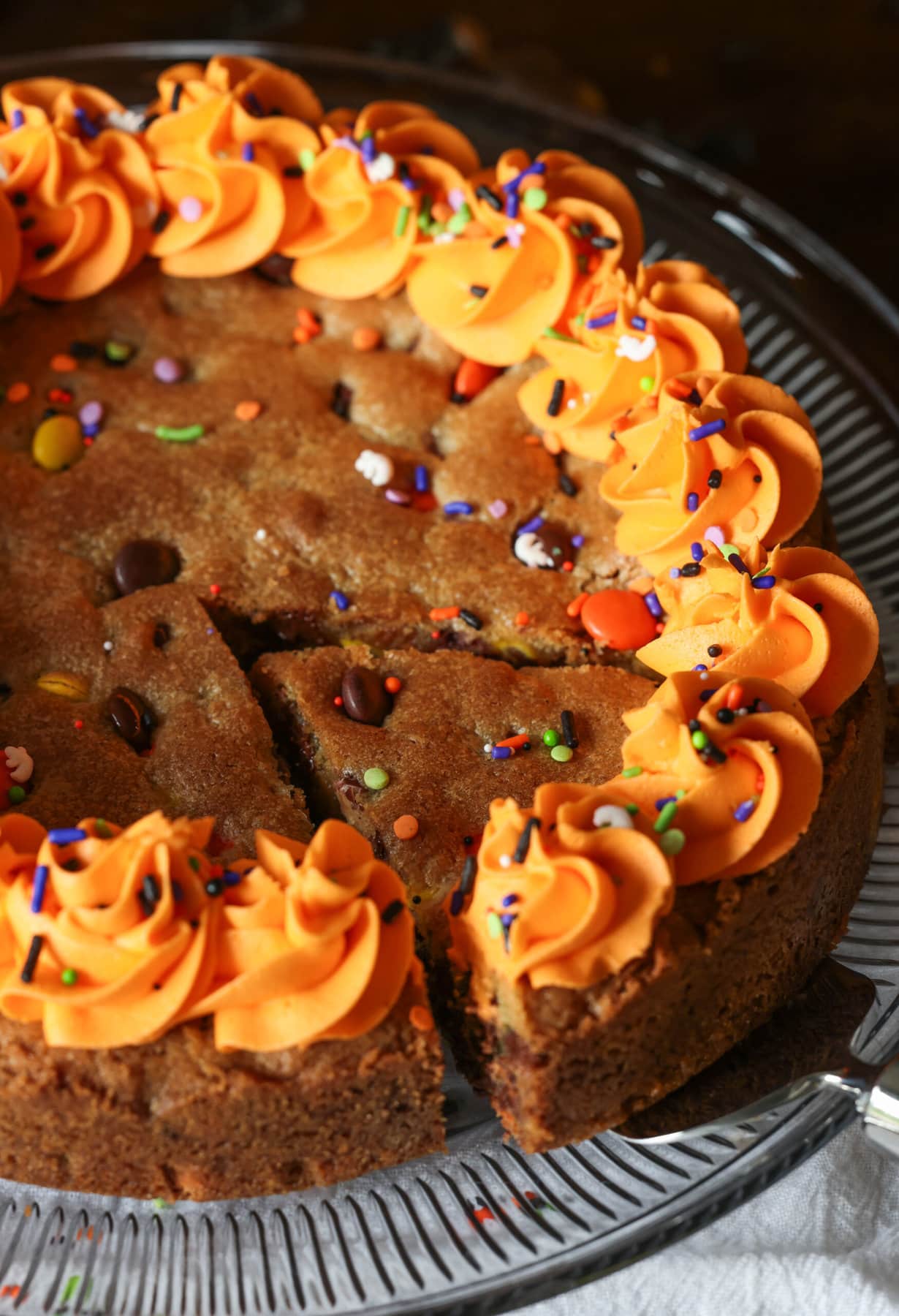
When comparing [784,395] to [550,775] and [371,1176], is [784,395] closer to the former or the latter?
[550,775]

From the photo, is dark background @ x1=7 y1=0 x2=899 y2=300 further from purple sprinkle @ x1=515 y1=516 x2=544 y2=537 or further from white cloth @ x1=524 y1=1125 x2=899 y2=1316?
white cloth @ x1=524 y1=1125 x2=899 y2=1316

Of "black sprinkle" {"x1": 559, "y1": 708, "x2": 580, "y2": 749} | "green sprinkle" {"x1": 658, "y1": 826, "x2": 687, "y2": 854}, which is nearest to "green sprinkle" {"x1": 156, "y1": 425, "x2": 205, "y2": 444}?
"black sprinkle" {"x1": 559, "y1": 708, "x2": 580, "y2": 749}

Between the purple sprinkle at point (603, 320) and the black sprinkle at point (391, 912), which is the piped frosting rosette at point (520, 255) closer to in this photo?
the purple sprinkle at point (603, 320)

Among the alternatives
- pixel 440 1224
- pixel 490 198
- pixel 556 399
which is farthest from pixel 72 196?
pixel 440 1224

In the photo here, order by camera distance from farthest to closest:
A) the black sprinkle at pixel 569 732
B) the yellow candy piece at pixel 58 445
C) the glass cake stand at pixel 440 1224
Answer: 1. the yellow candy piece at pixel 58 445
2. the black sprinkle at pixel 569 732
3. the glass cake stand at pixel 440 1224

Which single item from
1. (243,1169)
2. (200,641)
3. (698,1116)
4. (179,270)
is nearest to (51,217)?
(179,270)

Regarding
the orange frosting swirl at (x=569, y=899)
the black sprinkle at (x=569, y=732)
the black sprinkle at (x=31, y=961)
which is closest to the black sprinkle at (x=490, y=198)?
the black sprinkle at (x=569, y=732)
